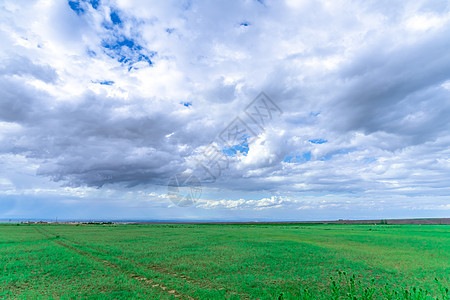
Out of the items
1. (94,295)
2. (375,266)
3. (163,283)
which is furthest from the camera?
(375,266)

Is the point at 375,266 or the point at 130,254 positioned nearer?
the point at 375,266

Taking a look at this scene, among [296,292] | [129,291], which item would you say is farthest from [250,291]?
[129,291]

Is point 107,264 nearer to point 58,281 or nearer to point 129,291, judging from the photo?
point 58,281

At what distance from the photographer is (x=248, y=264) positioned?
2212 cm

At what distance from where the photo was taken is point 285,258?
24812mm

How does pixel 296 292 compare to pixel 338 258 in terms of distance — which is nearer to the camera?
pixel 296 292

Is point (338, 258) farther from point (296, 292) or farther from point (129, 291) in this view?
point (129, 291)

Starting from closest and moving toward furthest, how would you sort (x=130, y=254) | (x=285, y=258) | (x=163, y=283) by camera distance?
(x=163, y=283)
(x=285, y=258)
(x=130, y=254)

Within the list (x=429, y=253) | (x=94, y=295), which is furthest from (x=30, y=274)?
(x=429, y=253)

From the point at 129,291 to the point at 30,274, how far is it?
10.2 m

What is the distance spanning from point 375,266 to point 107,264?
2448cm

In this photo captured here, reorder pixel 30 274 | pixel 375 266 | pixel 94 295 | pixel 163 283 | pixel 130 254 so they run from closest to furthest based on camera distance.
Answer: pixel 94 295 → pixel 163 283 → pixel 30 274 → pixel 375 266 → pixel 130 254

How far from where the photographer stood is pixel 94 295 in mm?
14562

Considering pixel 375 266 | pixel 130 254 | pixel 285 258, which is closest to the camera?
pixel 375 266
